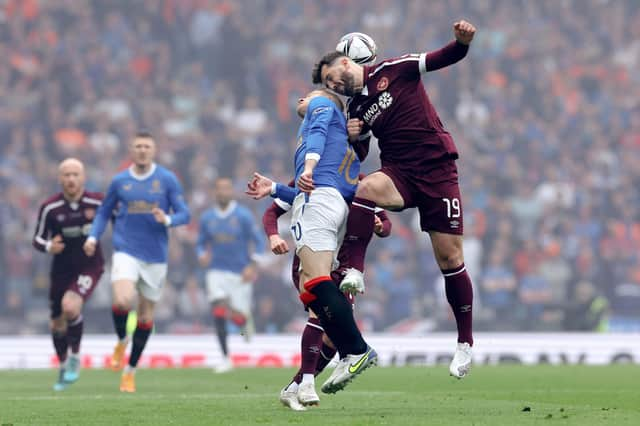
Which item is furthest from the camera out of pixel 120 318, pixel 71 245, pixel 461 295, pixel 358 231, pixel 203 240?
pixel 203 240

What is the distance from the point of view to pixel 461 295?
9188 millimetres

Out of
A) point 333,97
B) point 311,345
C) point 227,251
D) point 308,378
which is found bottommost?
point 308,378

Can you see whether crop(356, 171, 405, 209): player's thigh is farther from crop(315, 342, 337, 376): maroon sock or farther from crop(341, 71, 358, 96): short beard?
crop(315, 342, 337, 376): maroon sock

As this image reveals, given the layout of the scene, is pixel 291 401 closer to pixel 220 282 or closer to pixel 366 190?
pixel 366 190

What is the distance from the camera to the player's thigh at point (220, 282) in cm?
1844

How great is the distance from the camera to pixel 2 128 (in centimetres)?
2319

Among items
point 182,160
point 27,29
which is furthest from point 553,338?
point 27,29

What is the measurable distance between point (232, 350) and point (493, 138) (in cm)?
837

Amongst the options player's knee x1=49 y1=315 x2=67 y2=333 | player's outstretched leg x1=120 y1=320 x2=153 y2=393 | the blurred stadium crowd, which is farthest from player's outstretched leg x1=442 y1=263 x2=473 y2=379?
the blurred stadium crowd

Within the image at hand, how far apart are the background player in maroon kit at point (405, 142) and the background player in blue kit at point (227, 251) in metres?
9.20

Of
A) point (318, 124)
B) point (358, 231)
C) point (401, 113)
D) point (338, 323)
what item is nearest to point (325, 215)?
point (358, 231)

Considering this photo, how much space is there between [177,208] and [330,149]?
4.89 meters

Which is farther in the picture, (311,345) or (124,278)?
(124,278)

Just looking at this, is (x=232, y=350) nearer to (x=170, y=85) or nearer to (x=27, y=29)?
(x=170, y=85)
